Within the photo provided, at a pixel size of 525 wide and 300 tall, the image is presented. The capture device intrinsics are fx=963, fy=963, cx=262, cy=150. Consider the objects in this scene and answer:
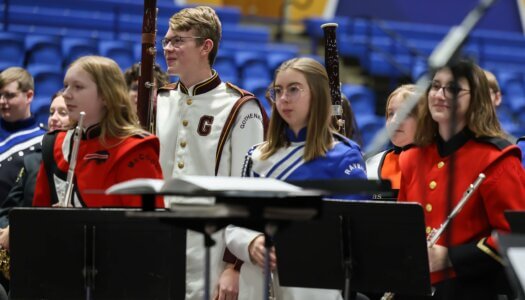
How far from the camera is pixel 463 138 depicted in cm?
382

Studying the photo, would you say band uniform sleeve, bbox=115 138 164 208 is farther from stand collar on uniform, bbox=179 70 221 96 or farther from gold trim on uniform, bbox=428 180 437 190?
gold trim on uniform, bbox=428 180 437 190

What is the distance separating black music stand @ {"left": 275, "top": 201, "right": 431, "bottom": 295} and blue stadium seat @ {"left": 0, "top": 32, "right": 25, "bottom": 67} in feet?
21.6

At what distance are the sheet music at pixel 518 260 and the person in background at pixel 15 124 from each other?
384 centimetres

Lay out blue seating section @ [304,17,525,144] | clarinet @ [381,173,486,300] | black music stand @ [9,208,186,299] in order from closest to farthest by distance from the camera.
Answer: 1. black music stand @ [9,208,186,299]
2. clarinet @ [381,173,486,300]
3. blue seating section @ [304,17,525,144]

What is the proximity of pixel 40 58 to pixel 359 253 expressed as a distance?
7053mm

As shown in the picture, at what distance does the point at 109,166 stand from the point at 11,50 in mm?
6098

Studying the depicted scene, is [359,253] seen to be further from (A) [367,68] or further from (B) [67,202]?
(A) [367,68]

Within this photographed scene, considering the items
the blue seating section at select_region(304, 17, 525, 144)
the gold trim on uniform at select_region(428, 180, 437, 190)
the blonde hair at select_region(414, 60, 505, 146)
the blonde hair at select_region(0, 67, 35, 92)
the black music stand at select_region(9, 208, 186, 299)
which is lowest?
the black music stand at select_region(9, 208, 186, 299)

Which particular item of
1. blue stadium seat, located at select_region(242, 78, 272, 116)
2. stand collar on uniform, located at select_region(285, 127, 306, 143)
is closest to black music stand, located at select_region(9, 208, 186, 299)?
stand collar on uniform, located at select_region(285, 127, 306, 143)

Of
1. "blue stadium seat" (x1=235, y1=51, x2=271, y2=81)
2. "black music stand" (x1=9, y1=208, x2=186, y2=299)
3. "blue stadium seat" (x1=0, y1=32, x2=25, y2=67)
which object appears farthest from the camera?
"blue stadium seat" (x1=235, y1=51, x2=271, y2=81)

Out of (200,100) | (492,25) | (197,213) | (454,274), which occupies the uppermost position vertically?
(492,25)

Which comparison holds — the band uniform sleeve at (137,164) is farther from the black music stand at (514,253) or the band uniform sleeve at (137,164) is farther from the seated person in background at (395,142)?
the black music stand at (514,253)

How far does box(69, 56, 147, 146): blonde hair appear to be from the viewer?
13.1ft

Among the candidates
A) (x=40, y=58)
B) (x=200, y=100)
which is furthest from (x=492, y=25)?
(x=200, y=100)
